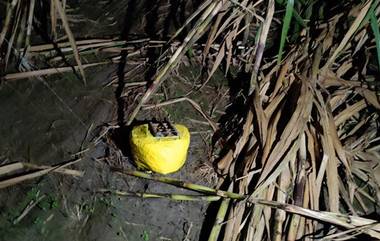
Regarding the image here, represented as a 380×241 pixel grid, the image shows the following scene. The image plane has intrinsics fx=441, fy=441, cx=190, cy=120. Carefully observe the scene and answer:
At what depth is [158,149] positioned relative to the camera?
1.62 m

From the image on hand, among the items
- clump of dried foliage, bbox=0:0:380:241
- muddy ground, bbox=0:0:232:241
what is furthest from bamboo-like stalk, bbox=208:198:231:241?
muddy ground, bbox=0:0:232:241

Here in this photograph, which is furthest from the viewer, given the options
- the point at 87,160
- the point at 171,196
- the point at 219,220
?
the point at 87,160

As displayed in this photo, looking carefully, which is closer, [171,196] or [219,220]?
[219,220]

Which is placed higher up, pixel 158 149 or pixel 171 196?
pixel 158 149

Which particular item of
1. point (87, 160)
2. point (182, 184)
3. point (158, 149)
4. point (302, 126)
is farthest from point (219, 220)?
point (87, 160)

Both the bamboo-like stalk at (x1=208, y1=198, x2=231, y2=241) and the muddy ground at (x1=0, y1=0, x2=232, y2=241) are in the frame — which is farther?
the muddy ground at (x1=0, y1=0, x2=232, y2=241)

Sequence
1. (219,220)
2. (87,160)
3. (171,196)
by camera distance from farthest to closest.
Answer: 1. (87,160)
2. (171,196)
3. (219,220)

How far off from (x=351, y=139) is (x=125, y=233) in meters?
0.96

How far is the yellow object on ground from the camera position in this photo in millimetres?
1627

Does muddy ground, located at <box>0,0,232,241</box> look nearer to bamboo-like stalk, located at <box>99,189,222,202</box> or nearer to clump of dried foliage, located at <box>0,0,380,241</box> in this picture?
bamboo-like stalk, located at <box>99,189,222,202</box>

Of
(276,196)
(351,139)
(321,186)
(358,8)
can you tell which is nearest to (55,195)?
(276,196)

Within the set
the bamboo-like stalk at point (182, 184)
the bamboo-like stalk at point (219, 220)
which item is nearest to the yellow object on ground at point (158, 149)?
the bamboo-like stalk at point (182, 184)

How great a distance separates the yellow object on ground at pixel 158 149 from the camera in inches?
64.1

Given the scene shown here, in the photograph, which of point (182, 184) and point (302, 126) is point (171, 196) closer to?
point (182, 184)
